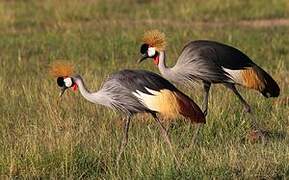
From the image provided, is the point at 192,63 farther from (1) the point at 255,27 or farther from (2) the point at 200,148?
(1) the point at 255,27

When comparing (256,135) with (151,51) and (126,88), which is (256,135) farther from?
(126,88)

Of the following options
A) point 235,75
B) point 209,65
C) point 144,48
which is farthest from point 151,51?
point 235,75

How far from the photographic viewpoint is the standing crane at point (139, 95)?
230 inches

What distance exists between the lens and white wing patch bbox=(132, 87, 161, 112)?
587cm

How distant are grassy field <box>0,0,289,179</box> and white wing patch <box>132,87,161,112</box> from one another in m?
0.28

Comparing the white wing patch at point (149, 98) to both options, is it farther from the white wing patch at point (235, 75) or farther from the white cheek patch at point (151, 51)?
the white wing patch at point (235, 75)

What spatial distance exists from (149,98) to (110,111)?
152cm

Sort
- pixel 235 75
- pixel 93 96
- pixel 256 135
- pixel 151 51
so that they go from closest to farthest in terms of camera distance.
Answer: pixel 93 96 < pixel 151 51 < pixel 256 135 < pixel 235 75

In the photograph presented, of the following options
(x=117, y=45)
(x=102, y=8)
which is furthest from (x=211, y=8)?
(x=117, y=45)

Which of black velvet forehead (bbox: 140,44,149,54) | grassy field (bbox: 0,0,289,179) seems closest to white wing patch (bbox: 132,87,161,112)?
grassy field (bbox: 0,0,289,179)

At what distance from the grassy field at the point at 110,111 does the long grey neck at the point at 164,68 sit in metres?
0.43

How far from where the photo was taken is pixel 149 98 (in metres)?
5.88

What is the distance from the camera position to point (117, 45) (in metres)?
11.7

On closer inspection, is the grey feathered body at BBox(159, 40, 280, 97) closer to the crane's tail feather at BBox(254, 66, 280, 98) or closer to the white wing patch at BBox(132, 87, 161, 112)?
the crane's tail feather at BBox(254, 66, 280, 98)
